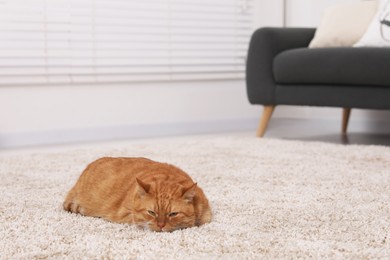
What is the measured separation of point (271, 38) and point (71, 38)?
1.16 metres

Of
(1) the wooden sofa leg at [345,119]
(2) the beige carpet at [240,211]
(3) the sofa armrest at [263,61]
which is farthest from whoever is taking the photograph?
(1) the wooden sofa leg at [345,119]

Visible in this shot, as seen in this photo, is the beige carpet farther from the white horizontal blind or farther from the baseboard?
the white horizontal blind

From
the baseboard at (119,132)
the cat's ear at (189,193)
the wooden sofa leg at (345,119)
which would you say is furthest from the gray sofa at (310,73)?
the cat's ear at (189,193)

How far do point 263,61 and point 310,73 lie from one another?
1.08 ft

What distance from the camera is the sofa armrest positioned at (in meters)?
3.40

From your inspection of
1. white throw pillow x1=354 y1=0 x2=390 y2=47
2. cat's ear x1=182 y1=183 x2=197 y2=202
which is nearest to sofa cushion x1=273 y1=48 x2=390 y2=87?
white throw pillow x1=354 y1=0 x2=390 y2=47

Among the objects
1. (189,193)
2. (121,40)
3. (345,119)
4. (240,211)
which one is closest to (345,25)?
(345,119)

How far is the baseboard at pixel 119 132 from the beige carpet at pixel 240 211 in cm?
85

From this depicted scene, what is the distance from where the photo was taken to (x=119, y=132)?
389 centimetres

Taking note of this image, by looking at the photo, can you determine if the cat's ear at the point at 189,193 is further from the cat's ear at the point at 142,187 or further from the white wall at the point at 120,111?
the white wall at the point at 120,111

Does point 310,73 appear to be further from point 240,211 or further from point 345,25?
point 240,211

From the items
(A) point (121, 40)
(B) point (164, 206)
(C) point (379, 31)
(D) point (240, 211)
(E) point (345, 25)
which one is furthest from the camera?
(A) point (121, 40)

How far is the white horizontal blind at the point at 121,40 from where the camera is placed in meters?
3.50

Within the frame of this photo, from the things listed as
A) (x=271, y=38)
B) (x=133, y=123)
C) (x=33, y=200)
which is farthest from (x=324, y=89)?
(x=33, y=200)
